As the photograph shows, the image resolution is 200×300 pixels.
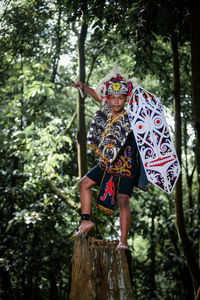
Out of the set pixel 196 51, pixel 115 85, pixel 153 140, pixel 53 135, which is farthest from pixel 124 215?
pixel 53 135

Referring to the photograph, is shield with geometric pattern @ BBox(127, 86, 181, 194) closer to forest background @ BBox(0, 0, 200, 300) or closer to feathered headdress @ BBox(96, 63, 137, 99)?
feathered headdress @ BBox(96, 63, 137, 99)

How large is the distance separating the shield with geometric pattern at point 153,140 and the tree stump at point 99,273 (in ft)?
2.52

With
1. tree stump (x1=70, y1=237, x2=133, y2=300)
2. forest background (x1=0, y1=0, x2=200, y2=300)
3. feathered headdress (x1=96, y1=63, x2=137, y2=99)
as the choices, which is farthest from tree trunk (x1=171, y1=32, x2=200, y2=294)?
tree stump (x1=70, y1=237, x2=133, y2=300)

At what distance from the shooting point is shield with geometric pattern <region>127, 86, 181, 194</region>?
3.05 metres

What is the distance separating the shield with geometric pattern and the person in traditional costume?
6.5 inches

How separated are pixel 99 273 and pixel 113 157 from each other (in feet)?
3.58

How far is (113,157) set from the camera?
328cm

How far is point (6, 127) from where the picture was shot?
7.08 meters

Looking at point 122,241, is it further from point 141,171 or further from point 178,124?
point 178,124

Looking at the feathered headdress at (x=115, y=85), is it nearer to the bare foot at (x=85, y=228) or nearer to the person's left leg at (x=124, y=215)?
the person's left leg at (x=124, y=215)

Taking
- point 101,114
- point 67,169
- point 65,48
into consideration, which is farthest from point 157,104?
point 65,48

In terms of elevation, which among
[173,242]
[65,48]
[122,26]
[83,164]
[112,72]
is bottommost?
[173,242]

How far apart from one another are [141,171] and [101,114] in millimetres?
758

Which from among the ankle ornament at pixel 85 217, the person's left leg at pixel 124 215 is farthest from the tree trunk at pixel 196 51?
the ankle ornament at pixel 85 217
